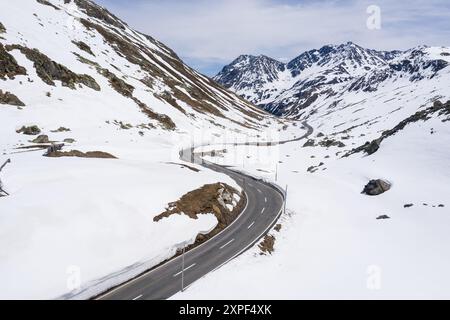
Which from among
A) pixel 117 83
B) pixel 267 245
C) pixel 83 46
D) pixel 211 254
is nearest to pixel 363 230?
pixel 267 245

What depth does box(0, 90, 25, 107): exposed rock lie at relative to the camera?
67.7m

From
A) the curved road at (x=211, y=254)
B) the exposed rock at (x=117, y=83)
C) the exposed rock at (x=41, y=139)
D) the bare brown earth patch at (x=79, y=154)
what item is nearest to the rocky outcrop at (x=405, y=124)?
the curved road at (x=211, y=254)

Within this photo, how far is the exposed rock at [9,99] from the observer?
67688 mm

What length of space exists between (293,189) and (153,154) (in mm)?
27814

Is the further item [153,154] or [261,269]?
[153,154]

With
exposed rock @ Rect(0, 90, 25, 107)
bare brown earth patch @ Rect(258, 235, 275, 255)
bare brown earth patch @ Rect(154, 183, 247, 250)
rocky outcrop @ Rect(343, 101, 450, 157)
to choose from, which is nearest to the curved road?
bare brown earth patch @ Rect(258, 235, 275, 255)

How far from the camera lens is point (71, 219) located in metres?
30.8

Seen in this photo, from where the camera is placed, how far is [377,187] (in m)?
54.1

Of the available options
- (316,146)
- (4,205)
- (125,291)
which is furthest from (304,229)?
(316,146)

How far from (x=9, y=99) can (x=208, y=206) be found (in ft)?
162

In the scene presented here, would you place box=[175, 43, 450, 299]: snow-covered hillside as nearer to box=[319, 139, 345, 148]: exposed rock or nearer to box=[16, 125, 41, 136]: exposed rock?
box=[319, 139, 345, 148]: exposed rock

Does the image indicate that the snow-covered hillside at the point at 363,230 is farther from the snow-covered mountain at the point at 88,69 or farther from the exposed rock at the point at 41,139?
the snow-covered mountain at the point at 88,69

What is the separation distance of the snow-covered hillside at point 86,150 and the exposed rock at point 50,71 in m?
0.29

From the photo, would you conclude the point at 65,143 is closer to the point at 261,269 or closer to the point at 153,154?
the point at 153,154
